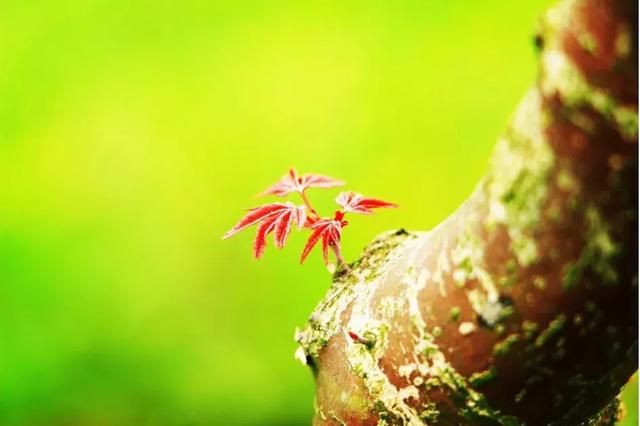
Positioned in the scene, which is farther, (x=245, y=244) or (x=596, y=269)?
(x=245, y=244)

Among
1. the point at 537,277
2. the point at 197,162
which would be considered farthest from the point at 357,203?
the point at 197,162

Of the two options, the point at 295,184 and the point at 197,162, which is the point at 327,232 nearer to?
the point at 295,184

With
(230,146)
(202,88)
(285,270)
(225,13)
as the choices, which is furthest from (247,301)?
(225,13)

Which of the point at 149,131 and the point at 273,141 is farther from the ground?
the point at 149,131

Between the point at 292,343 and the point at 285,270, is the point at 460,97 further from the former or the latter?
the point at 292,343

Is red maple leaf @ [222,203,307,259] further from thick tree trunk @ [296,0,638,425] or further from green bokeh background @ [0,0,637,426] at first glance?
green bokeh background @ [0,0,637,426]

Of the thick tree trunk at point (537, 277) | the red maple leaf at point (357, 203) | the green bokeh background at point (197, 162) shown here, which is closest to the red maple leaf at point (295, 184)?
the red maple leaf at point (357, 203)

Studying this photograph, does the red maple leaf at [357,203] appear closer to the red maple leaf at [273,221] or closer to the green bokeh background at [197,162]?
the red maple leaf at [273,221]
